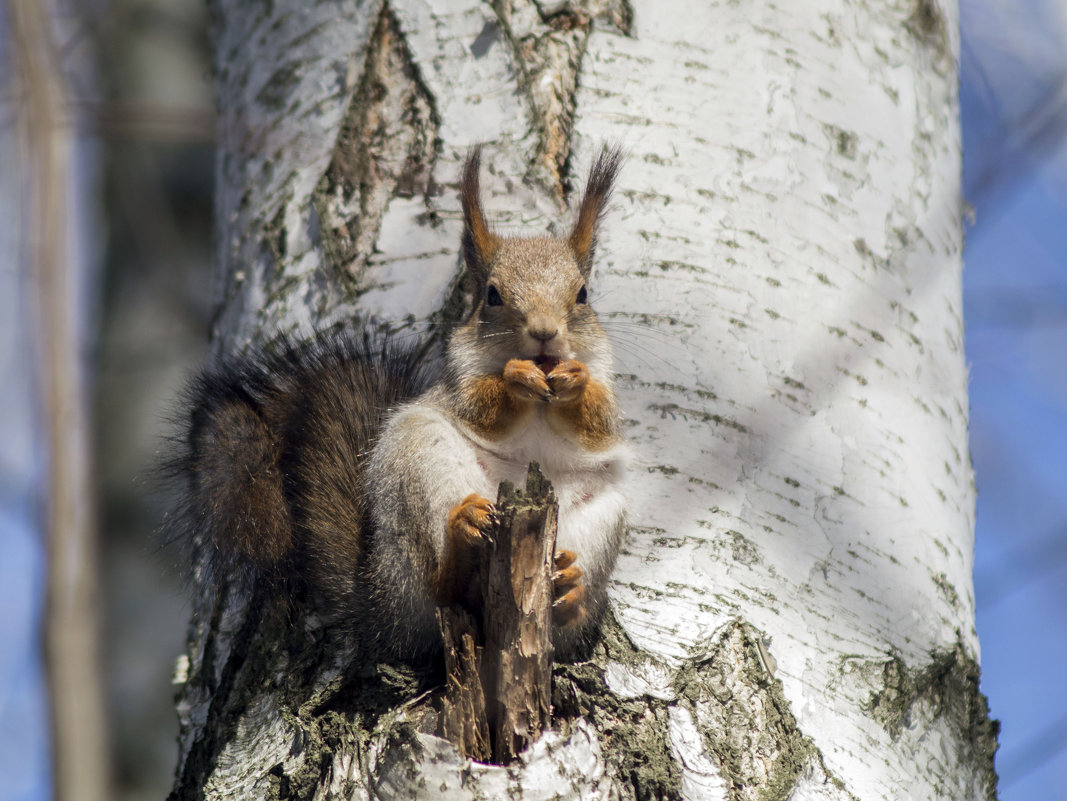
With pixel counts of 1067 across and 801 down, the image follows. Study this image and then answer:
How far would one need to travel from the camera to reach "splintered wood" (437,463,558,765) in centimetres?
103

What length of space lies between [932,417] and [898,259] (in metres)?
0.23

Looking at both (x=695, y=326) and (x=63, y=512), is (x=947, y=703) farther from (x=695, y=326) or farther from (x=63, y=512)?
(x=63, y=512)

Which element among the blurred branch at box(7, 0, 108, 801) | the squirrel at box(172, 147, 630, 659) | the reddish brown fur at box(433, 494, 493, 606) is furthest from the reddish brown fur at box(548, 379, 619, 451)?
the blurred branch at box(7, 0, 108, 801)

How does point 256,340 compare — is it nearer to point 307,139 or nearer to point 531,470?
point 307,139

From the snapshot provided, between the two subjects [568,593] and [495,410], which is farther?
[495,410]

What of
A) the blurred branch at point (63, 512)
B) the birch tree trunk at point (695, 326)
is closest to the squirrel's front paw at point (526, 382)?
the birch tree trunk at point (695, 326)

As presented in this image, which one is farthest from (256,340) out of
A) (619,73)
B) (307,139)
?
(619,73)

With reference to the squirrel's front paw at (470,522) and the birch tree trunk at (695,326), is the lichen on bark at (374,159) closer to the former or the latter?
the birch tree trunk at (695,326)

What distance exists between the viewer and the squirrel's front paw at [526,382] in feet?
4.28

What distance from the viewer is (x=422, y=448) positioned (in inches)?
49.8

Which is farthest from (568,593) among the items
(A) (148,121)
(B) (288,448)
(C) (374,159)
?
(A) (148,121)

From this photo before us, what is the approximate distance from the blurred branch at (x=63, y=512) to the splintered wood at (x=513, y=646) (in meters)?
0.43

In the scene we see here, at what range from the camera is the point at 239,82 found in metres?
1.60

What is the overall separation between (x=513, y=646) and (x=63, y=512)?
54 cm
